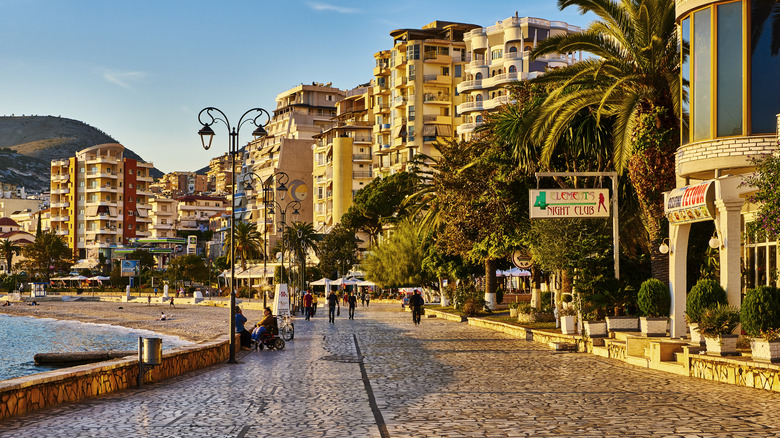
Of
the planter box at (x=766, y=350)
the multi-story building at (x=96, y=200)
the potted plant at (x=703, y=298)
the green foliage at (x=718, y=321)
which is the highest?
the multi-story building at (x=96, y=200)

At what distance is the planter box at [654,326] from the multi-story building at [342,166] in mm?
103099

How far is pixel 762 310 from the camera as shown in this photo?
55.3 ft

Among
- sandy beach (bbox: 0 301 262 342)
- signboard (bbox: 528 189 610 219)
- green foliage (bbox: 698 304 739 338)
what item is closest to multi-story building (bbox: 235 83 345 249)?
sandy beach (bbox: 0 301 262 342)

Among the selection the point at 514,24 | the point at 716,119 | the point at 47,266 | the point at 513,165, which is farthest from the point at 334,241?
the point at 716,119

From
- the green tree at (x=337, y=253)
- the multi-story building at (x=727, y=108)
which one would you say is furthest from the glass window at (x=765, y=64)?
the green tree at (x=337, y=253)

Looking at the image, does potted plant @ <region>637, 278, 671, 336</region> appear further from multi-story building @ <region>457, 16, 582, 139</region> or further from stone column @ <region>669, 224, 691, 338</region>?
multi-story building @ <region>457, 16, 582, 139</region>

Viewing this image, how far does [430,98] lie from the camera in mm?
Result: 113562

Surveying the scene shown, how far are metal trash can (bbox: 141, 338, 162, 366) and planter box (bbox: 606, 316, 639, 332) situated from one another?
1301 cm

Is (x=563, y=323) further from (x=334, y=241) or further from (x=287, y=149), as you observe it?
(x=287, y=149)

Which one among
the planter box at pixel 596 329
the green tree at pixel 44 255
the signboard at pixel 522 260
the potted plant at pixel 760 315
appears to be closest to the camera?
the potted plant at pixel 760 315

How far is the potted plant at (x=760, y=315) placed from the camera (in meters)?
16.5

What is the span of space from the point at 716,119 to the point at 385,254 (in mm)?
53176

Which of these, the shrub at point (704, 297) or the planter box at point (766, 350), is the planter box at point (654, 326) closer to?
the shrub at point (704, 297)

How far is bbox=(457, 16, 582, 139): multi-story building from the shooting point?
328 ft
